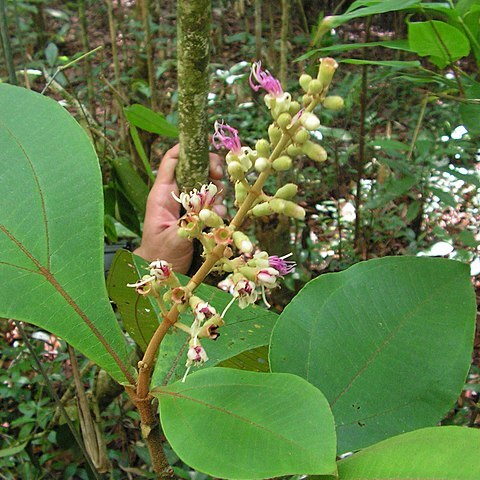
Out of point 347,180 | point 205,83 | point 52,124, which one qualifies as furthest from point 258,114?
point 52,124

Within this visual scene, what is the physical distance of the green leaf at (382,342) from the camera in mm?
621

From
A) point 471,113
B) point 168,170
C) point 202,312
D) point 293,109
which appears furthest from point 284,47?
point 202,312

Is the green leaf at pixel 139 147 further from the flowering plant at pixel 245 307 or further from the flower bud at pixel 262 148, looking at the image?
the flower bud at pixel 262 148

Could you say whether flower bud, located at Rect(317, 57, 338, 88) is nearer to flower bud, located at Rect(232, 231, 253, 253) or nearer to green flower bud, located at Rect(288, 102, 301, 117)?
green flower bud, located at Rect(288, 102, 301, 117)

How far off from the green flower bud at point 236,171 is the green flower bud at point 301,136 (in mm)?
65

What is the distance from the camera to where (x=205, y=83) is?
38.7 inches

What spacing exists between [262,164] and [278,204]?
4 cm

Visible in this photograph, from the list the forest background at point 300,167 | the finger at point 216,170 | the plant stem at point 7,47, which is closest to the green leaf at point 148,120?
the forest background at point 300,167

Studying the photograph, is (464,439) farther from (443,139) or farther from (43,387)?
(443,139)

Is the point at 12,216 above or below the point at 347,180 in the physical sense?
above

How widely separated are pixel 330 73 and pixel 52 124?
306 mm

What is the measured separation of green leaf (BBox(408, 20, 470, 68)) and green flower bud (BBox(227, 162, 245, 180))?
0.33 meters

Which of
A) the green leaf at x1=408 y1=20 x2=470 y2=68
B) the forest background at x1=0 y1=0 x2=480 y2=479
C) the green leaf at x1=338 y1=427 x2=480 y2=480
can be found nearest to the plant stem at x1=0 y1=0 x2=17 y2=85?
the forest background at x1=0 y1=0 x2=480 y2=479

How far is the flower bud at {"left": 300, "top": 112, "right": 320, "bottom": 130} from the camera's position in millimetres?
530
